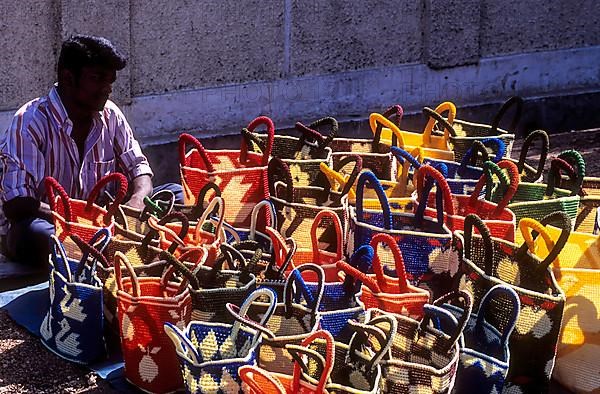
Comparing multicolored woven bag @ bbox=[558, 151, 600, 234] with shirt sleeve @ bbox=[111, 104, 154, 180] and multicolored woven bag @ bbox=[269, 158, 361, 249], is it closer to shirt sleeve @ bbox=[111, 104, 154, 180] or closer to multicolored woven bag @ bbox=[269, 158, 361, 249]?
multicolored woven bag @ bbox=[269, 158, 361, 249]

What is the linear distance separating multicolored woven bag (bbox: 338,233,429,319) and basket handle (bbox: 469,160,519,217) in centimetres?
50

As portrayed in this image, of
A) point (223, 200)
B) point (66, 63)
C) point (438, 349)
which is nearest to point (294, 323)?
point (438, 349)

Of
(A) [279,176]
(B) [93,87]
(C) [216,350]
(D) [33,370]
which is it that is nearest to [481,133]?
(A) [279,176]

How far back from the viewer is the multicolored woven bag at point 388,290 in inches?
108

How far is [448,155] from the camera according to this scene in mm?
3791

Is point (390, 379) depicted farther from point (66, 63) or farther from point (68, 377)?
point (66, 63)

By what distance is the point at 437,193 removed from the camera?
3062 millimetres

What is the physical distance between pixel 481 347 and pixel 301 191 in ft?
3.31

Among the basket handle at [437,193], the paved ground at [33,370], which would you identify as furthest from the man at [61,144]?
the basket handle at [437,193]

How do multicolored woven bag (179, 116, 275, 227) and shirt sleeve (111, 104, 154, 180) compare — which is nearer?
multicolored woven bag (179, 116, 275, 227)

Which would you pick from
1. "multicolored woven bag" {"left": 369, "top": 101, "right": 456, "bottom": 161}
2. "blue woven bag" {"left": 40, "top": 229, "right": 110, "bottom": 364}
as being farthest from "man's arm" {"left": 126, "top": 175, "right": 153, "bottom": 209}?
"multicolored woven bag" {"left": 369, "top": 101, "right": 456, "bottom": 161}

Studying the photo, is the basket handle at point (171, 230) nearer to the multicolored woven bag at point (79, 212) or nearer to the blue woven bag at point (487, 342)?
the multicolored woven bag at point (79, 212)

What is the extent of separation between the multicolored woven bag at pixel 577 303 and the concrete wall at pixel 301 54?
3.18 meters

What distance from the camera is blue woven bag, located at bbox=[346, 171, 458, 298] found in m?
2.98
